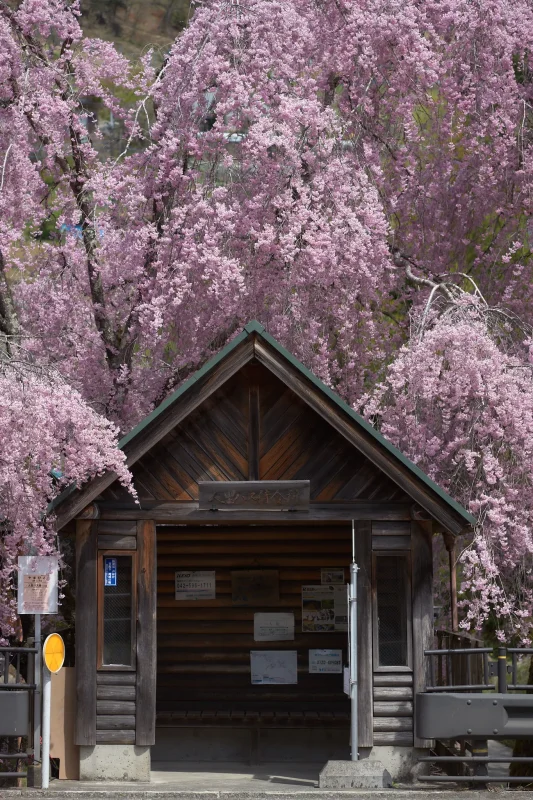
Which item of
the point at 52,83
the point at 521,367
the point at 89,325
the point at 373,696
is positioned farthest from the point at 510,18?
the point at 373,696

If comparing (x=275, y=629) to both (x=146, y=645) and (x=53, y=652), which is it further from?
(x=53, y=652)

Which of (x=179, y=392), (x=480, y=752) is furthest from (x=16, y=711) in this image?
(x=480, y=752)

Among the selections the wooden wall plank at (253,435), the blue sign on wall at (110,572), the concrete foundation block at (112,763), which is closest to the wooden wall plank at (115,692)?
the concrete foundation block at (112,763)

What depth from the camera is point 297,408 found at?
44.4 ft

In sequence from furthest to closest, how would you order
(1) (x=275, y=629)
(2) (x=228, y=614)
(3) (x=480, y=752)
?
(2) (x=228, y=614), (1) (x=275, y=629), (3) (x=480, y=752)

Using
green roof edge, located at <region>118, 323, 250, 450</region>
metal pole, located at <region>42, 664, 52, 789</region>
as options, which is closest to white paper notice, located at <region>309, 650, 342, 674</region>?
metal pole, located at <region>42, 664, 52, 789</region>

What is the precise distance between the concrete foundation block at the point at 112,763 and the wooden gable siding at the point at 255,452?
2.67 metres

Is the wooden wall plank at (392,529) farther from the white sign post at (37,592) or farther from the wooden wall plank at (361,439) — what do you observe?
the white sign post at (37,592)

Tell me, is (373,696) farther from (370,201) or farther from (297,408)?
(370,201)

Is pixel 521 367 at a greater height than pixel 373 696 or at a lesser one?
greater

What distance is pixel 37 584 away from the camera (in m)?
12.7

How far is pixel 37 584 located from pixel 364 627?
11.4ft

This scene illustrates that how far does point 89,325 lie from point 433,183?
581cm

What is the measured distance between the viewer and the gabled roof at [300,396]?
12.8m
